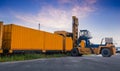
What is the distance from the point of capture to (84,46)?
29.9 metres

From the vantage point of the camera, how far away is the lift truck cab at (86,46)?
91.0ft

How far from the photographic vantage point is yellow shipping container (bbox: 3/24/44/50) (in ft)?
62.8

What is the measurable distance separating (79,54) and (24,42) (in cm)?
1027

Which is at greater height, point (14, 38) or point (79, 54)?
point (14, 38)

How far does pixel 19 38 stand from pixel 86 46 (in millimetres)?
12671

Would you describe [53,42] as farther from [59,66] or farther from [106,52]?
[59,66]

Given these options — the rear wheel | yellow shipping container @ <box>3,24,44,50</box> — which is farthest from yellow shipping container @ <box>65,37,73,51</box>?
yellow shipping container @ <box>3,24,44,50</box>

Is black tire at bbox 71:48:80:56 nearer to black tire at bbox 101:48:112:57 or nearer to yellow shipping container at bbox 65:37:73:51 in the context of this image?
yellow shipping container at bbox 65:37:73:51

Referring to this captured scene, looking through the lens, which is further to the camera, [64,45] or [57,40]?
[64,45]

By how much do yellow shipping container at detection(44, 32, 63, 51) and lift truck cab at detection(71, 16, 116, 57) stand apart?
2158 mm

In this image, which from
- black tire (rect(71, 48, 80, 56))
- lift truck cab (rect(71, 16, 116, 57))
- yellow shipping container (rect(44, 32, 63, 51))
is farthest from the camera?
black tire (rect(71, 48, 80, 56))

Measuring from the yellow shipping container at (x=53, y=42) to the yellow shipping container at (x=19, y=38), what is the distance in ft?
7.68

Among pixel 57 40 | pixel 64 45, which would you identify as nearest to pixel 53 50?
pixel 57 40

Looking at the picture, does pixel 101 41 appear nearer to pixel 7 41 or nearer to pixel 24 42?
pixel 24 42
